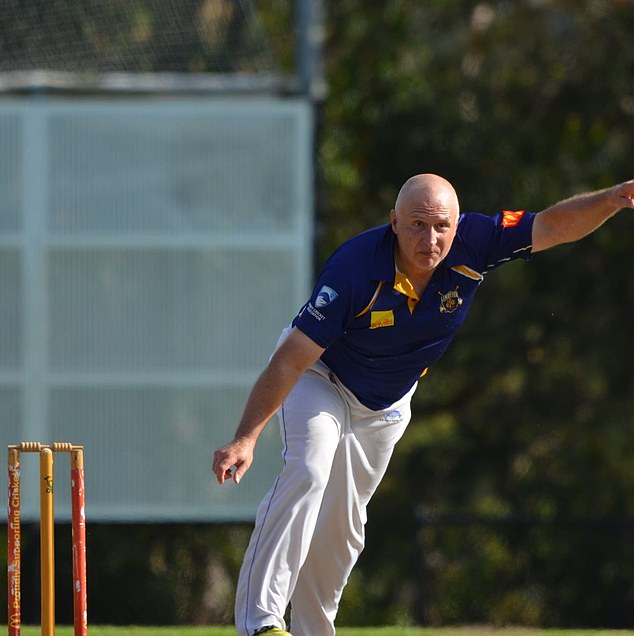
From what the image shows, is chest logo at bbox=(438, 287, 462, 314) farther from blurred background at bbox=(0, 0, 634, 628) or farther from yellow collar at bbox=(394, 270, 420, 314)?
blurred background at bbox=(0, 0, 634, 628)

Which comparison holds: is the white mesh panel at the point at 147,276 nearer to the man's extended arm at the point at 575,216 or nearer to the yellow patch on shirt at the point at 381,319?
the man's extended arm at the point at 575,216

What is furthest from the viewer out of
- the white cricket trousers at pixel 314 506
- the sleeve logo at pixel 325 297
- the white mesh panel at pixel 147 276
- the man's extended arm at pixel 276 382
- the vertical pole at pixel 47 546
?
the white mesh panel at pixel 147 276

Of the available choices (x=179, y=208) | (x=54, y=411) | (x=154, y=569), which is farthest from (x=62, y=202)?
(x=154, y=569)

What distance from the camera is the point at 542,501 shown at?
17750 millimetres

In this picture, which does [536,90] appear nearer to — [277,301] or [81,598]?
[277,301]

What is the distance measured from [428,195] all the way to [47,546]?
180 centimetres

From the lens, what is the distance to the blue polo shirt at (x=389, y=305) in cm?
507

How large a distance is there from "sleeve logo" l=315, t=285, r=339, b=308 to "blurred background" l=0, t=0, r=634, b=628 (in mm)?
5667

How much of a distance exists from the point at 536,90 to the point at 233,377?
25.3 feet

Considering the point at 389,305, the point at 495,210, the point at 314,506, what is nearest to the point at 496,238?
the point at 389,305

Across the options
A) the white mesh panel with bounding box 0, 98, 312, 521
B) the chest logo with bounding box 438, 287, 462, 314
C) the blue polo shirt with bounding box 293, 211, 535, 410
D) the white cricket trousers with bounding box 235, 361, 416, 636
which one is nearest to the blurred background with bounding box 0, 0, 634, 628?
the white mesh panel with bounding box 0, 98, 312, 521

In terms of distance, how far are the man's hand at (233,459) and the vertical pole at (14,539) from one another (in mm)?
657

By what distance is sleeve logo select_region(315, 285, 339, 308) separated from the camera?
5020 millimetres

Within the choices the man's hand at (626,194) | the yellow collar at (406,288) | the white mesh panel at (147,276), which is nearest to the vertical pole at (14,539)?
the yellow collar at (406,288)
